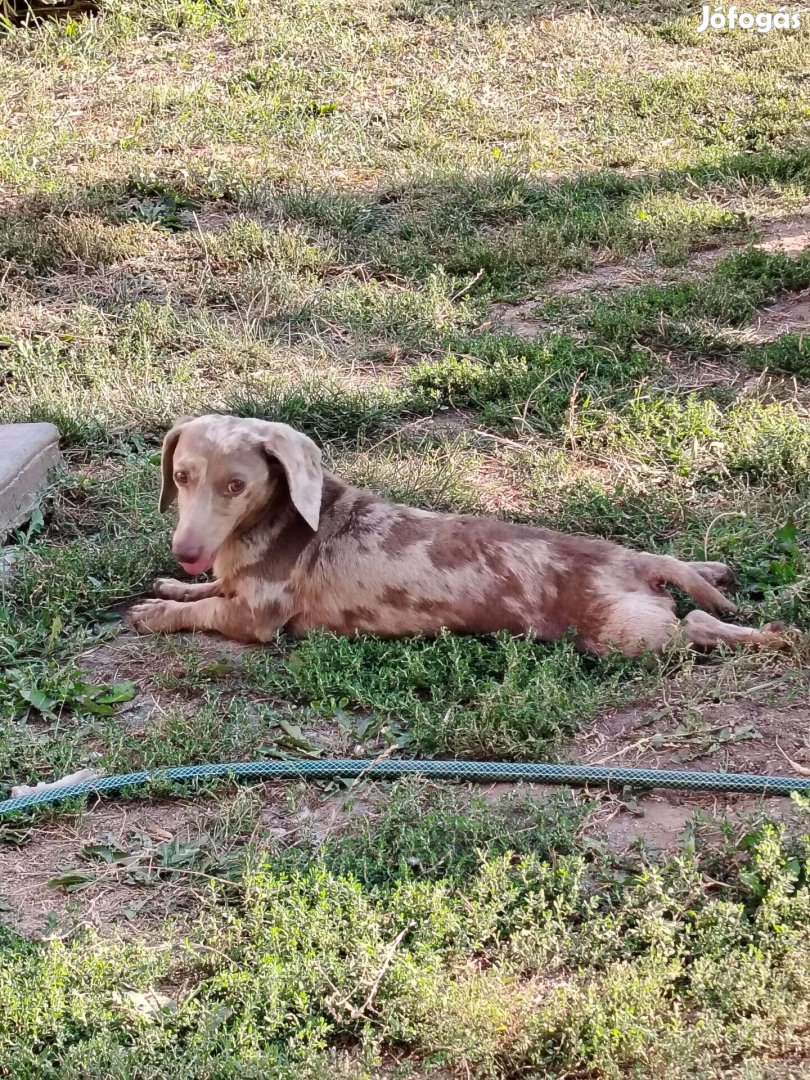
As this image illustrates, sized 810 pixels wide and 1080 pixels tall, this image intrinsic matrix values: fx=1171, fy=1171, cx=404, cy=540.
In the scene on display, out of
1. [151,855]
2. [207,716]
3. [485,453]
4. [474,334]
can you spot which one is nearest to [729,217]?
[474,334]

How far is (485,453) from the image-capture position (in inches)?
233

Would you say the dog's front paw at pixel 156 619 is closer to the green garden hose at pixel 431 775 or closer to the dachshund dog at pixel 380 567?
the dachshund dog at pixel 380 567

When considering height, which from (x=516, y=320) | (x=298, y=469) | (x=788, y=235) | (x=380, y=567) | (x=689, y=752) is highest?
(x=298, y=469)

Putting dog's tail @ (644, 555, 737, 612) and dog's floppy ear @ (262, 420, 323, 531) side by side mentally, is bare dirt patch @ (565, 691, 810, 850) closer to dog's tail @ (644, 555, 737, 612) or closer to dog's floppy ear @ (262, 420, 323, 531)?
dog's tail @ (644, 555, 737, 612)

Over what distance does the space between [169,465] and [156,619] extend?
0.62 m

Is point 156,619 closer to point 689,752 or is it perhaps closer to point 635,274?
point 689,752

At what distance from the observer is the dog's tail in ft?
14.4

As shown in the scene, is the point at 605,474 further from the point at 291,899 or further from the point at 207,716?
the point at 291,899

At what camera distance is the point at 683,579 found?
173 inches

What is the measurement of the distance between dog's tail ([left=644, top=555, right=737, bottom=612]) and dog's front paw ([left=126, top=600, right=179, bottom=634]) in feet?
6.14

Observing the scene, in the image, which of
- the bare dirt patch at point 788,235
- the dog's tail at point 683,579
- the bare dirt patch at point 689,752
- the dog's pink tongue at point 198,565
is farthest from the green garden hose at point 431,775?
the bare dirt patch at point 788,235

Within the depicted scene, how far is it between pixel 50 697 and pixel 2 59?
8.34 m

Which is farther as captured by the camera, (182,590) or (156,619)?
(182,590)

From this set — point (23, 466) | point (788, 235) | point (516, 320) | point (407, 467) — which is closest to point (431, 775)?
point (407, 467)
